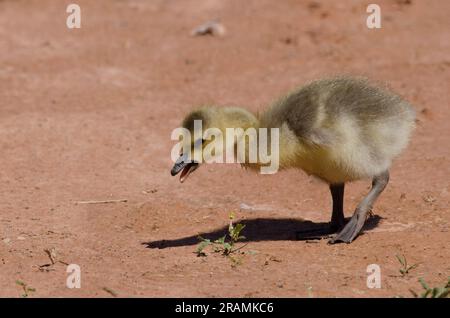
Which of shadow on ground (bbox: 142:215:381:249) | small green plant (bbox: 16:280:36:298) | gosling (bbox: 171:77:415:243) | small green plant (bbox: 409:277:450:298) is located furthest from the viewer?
shadow on ground (bbox: 142:215:381:249)

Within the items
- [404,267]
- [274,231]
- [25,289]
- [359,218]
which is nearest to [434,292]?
[404,267]

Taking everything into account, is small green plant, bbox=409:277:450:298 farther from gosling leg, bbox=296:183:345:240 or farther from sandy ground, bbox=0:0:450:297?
gosling leg, bbox=296:183:345:240

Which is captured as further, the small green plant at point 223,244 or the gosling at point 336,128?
the gosling at point 336,128

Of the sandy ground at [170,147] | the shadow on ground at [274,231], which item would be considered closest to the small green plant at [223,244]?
the sandy ground at [170,147]

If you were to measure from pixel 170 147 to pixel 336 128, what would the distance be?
283cm

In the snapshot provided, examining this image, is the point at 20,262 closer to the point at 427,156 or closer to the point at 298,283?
the point at 298,283

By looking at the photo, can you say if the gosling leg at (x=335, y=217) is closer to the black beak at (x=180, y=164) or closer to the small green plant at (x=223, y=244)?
the small green plant at (x=223, y=244)

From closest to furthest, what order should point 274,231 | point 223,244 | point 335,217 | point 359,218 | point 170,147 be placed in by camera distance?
point 223,244 → point 359,218 → point 335,217 → point 274,231 → point 170,147

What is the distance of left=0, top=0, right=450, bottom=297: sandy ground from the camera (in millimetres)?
5602

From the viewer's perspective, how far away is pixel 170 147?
8531 mm

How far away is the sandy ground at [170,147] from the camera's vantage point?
560cm

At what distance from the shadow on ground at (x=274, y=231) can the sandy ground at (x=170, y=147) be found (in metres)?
0.02

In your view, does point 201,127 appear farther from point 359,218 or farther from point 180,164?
point 359,218

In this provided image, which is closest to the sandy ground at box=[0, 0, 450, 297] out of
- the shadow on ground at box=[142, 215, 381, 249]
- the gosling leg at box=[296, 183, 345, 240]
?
the shadow on ground at box=[142, 215, 381, 249]
